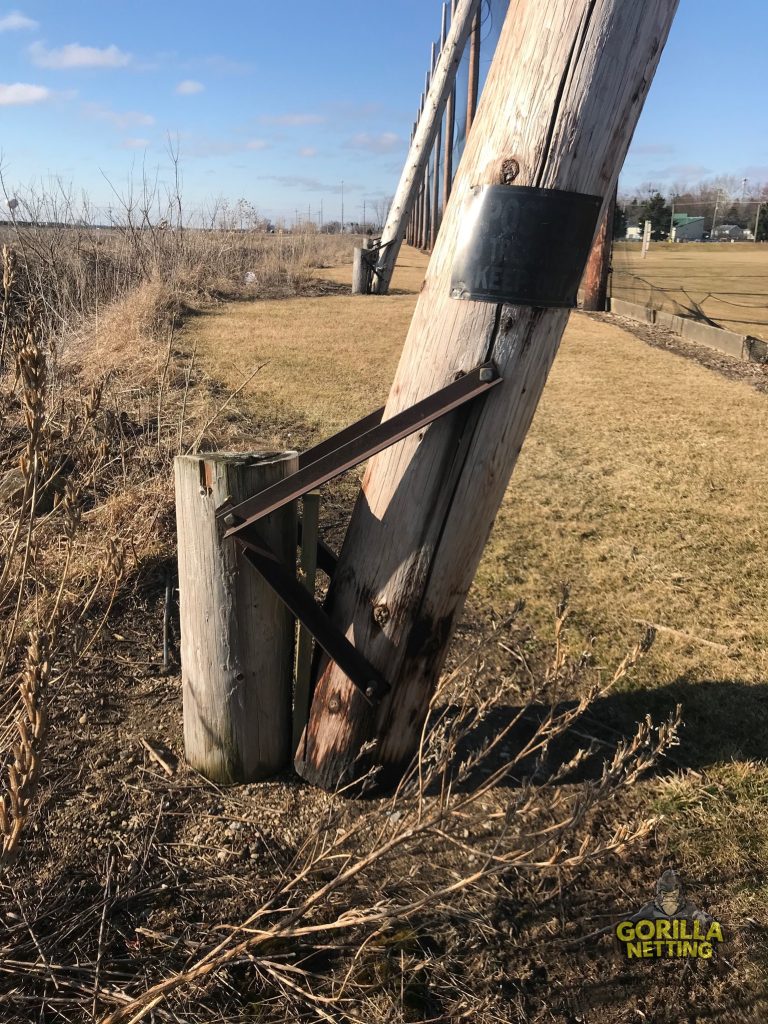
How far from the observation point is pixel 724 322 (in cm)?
1146

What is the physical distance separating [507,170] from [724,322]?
11.3m

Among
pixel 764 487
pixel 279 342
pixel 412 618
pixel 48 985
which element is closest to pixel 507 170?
pixel 412 618

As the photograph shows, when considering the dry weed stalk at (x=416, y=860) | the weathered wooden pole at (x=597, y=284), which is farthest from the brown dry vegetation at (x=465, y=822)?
the weathered wooden pole at (x=597, y=284)

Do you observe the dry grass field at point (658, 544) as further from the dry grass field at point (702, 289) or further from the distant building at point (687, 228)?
the distant building at point (687, 228)

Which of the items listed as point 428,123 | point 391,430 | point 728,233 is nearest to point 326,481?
point 391,430

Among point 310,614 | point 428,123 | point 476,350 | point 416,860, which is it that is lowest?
point 416,860

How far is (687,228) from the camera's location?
127 ft

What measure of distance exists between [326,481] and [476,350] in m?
0.46

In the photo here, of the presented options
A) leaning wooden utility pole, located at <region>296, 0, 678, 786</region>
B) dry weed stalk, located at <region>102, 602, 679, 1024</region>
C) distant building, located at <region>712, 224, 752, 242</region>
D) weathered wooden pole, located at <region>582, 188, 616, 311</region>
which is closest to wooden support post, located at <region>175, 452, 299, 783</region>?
leaning wooden utility pole, located at <region>296, 0, 678, 786</region>

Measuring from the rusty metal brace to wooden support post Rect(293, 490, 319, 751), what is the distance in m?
0.08

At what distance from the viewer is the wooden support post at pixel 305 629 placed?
2.03 meters

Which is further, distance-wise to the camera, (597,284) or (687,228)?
(687,228)

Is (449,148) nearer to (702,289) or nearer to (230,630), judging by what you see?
(702,289)

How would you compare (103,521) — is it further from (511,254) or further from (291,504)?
(511,254)
